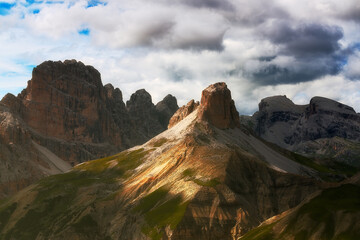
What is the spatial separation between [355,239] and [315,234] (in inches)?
503

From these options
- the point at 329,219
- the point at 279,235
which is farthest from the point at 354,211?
the point at 279,235

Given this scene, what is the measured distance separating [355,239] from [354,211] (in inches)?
539

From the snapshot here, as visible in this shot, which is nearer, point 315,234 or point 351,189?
point 315,234

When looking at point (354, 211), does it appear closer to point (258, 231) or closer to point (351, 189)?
point (351, 189)

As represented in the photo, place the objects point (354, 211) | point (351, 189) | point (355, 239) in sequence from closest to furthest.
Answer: point (355, 239)
point (354, 211)
point (351, 189)

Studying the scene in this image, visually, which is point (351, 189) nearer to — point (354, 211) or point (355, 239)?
point (354, 211)

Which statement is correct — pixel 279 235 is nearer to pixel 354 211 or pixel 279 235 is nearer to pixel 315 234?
pixel 315 234

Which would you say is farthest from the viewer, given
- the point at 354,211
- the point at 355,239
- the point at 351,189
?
the point at 351,189

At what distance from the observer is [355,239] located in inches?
6545

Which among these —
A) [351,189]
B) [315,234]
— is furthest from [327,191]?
[315,234]

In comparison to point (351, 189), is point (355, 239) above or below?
below

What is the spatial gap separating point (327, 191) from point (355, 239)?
3183 cm

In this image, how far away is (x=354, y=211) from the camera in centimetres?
17825

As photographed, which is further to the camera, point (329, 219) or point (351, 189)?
point (351, 189)
